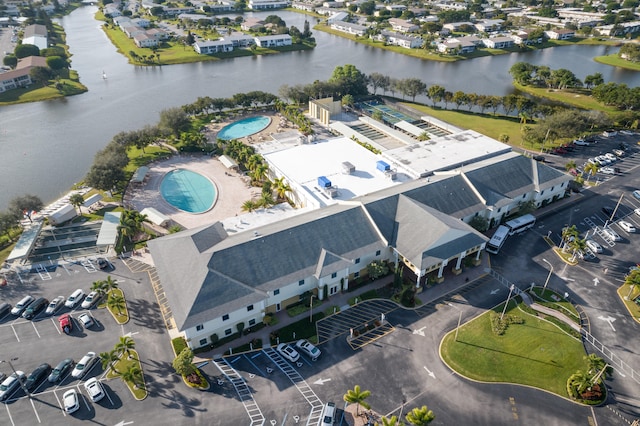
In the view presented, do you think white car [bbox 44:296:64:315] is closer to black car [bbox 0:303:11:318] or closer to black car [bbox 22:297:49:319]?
black car [bbox 22:297:49:319]

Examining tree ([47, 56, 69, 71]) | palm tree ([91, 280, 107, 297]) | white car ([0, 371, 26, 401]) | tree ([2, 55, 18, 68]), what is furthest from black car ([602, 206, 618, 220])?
tree ([2, 55, 18, 68])

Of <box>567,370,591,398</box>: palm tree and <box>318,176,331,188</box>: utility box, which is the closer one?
<box>567,370,591,398</box>: palm tree

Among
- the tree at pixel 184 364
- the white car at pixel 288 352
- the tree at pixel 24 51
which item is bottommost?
the white car at pixel 288 352

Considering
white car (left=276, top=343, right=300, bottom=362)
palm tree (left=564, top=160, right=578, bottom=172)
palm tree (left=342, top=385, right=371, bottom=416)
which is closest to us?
palm tree (left=342, top=385, right=371, bottom=416)

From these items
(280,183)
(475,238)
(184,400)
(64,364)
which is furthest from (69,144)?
(475,238)

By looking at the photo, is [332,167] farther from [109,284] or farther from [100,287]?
[100,287]

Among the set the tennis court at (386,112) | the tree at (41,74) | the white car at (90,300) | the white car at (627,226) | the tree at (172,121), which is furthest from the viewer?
the tree at (41,74)

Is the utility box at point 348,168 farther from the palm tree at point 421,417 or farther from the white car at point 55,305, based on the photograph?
the white car at point 55,305

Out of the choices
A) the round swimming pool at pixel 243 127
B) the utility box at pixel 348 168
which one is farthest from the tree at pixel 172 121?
the utility box at pixel 348 168
